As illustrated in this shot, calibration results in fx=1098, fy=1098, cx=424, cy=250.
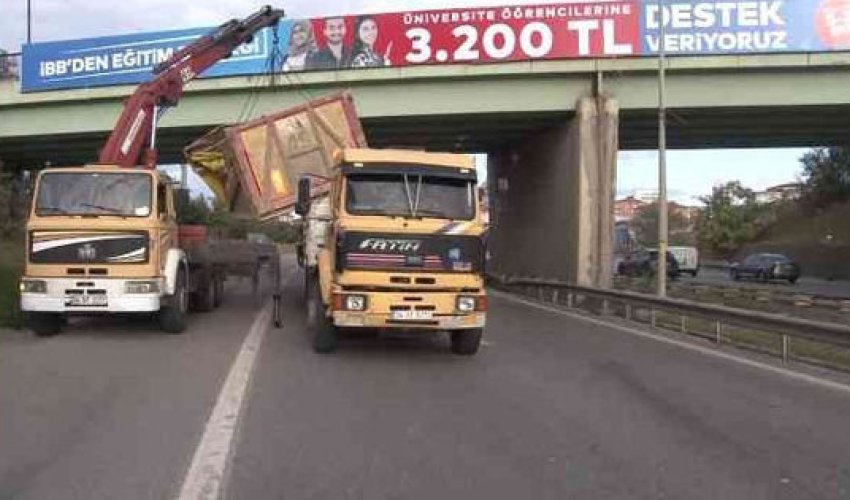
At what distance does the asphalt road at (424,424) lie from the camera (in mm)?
7219

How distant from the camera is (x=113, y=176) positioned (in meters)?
17.0

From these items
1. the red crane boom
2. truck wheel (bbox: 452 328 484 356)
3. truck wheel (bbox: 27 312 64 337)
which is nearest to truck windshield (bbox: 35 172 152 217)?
truck wheel (bbox: 27 312 64 337)

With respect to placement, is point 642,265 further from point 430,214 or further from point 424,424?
point 424,424

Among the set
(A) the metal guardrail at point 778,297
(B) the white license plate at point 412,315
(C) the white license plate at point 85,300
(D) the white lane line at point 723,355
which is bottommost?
(D) the white lane line at point 723,355

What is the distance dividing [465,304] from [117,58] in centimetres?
2252

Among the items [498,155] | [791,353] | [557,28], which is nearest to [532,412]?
[791,353]

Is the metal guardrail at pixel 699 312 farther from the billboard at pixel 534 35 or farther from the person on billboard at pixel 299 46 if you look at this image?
the person on billboard at pixel 299 46

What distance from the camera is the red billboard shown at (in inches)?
1238

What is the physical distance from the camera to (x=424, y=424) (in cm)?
941

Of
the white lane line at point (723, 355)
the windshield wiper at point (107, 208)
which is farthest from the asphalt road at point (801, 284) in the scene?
the windshield wiper at point (107, 208)

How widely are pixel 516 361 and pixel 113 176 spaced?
7076 mm

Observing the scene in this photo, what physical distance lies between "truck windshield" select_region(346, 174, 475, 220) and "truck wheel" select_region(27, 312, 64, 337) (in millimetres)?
5761

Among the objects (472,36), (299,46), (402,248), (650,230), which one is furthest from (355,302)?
(650,230)

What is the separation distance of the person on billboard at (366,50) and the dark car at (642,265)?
26.4 meters
